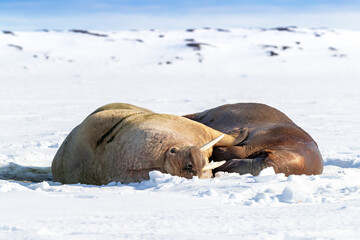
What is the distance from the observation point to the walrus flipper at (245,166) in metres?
4.89

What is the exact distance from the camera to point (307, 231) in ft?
8.35

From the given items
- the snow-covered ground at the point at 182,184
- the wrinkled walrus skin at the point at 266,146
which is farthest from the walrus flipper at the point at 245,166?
the snow-covered ground at the point at 182,184

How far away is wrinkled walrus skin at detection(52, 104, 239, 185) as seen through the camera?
4672 mm

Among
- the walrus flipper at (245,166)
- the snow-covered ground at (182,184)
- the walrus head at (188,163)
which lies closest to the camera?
the snow-covered ground at (182,184)

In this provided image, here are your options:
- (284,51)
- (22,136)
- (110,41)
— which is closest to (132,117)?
(22,136)

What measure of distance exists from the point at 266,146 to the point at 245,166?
59 cm

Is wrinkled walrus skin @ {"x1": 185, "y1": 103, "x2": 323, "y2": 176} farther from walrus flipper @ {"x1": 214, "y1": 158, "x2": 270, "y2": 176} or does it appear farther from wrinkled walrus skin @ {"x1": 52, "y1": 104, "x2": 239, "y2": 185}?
wrinkled walrus skin @ {"x1": 52, "y1": 104, "x2": 239, "y2": 185}

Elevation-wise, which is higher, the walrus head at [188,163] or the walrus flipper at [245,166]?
the walrus head at [188,163]

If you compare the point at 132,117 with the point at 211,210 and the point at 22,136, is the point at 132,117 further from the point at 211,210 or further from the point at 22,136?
the point at 22,136

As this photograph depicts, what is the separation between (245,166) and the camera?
4.93m

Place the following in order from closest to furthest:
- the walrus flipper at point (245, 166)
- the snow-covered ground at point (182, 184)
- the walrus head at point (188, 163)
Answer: the snow-covered ground at point (182, 184)
the walrus head at point (188, 163)
the walrus flipper at point (245, 166)

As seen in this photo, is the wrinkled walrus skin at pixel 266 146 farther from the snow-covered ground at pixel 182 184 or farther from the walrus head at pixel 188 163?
the walrus head at pixel 188 163

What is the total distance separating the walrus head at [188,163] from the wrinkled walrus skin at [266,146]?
0.41 metres

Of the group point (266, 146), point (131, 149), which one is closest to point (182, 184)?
point (131, 149)
